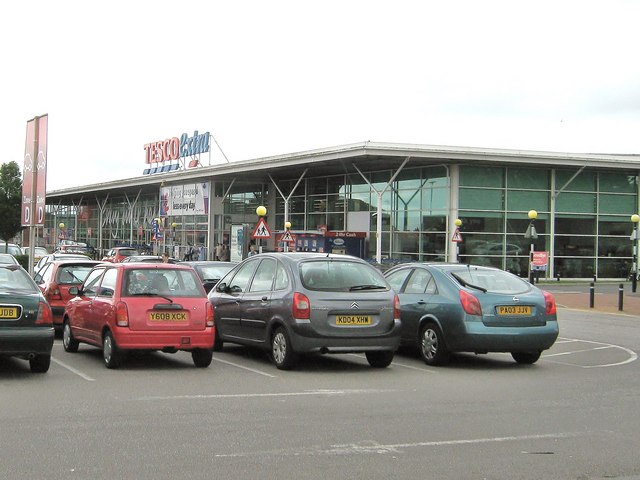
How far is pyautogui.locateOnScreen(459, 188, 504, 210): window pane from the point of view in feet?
135

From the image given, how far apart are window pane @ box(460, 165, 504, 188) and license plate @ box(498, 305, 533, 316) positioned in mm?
29258

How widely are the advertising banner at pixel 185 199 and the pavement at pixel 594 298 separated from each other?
79.3ft

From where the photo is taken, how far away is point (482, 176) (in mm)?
41406

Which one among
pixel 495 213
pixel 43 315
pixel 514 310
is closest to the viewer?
pixel 43 315

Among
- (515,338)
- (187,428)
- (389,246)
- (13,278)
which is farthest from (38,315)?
(389,246)

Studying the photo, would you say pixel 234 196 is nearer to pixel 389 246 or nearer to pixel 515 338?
pixel 389 246

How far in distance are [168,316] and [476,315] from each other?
4211 mm

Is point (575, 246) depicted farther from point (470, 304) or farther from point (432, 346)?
point (470, 304)

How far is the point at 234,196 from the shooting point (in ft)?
185

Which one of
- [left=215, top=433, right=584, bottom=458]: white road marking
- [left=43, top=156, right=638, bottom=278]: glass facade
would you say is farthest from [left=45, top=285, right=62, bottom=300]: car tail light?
[left=43, top=156, right=638, bottom=278]: glass facade

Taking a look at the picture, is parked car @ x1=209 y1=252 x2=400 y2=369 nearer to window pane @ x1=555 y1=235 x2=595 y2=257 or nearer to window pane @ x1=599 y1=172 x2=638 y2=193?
window pane @ x1=555 y1=235 x2=595 y2=257

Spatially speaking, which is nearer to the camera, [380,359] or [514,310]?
[380,359]

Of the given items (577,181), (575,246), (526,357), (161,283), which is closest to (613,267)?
(575,246)

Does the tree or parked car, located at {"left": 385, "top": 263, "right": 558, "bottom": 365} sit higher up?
the tree
